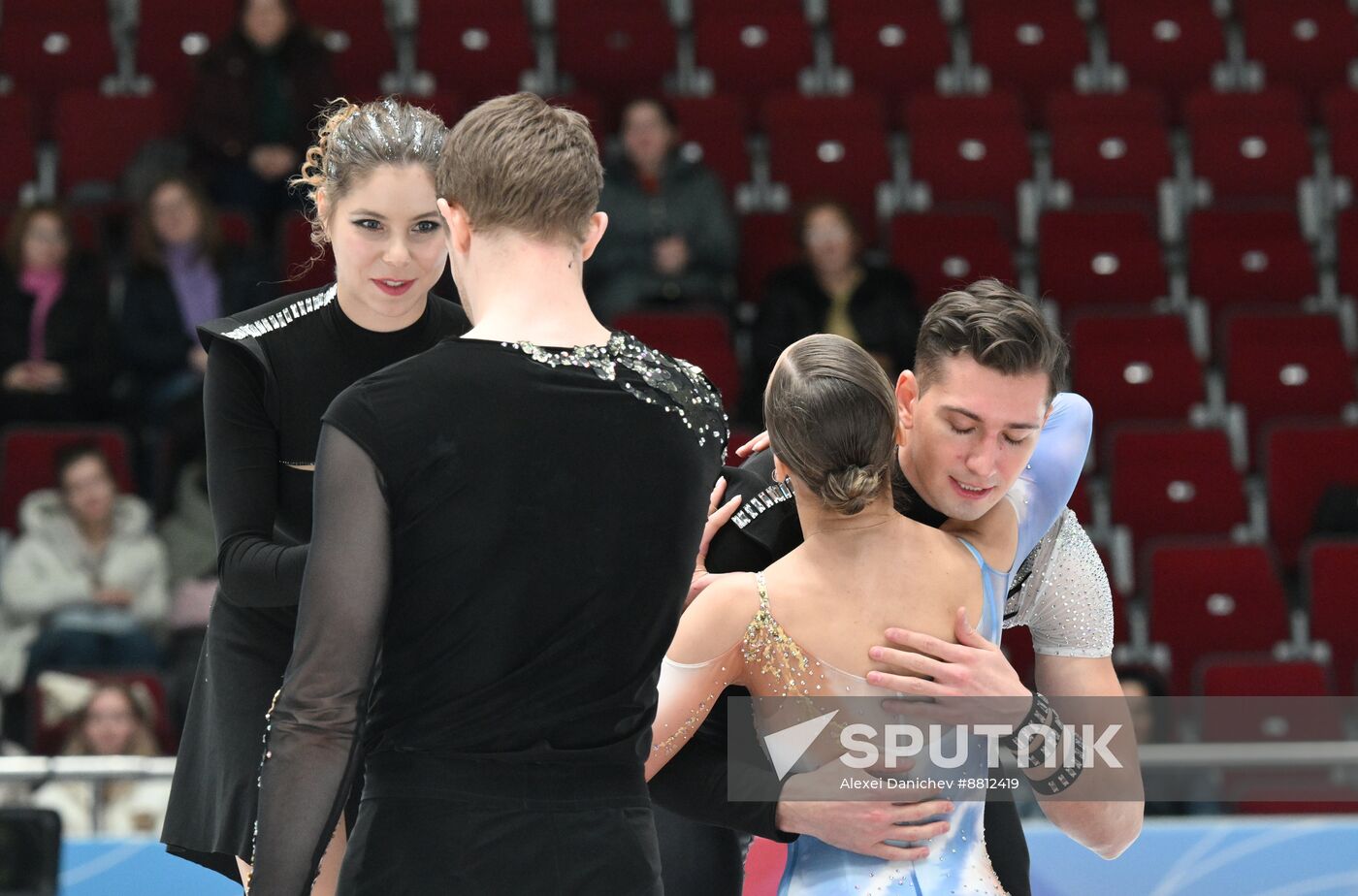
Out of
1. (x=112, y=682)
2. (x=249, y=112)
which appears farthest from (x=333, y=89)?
(x=112, y=682)

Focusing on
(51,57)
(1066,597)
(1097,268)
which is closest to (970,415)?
(1066,597)

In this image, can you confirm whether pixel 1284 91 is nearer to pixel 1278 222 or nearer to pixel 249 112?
pixel 1278 222

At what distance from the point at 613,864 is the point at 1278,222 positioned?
6.21 m

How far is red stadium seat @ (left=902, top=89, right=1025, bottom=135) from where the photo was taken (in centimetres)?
773

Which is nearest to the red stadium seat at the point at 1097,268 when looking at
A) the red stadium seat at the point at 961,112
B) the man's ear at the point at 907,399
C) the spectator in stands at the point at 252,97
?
the red stadium seat at the point at 961,112

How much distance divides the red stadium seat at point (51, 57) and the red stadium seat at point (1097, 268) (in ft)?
14.1

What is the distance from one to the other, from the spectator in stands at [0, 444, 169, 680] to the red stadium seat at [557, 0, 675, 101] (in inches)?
123

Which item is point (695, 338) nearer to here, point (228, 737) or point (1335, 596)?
point (1335, 596)

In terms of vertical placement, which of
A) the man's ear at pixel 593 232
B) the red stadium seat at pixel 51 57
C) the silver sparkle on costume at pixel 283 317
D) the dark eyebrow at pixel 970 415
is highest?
the red stadium seat at pixel 51 57

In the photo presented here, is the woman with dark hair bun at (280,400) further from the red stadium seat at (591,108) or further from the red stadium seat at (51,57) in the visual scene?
the red stadium seat at (51,57)

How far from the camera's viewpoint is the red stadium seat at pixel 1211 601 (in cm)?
611

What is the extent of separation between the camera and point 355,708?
1812 mm

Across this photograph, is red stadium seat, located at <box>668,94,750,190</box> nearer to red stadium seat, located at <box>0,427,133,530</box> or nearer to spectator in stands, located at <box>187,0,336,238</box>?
spectator in stands, located at <box>187,0,336,238</box>

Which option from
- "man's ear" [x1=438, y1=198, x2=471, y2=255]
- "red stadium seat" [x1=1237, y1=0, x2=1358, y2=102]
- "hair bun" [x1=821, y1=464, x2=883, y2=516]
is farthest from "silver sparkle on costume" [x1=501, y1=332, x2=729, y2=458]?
"red stadium seat" [x1=1237, y1=0, x2=1358, y2=102]
